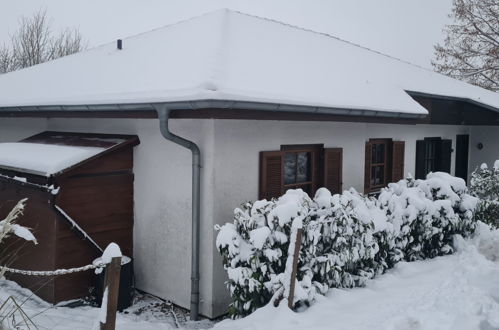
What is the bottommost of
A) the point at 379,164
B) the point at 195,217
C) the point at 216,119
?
the point at 195,217

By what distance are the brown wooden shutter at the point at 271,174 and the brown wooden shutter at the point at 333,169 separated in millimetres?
1162

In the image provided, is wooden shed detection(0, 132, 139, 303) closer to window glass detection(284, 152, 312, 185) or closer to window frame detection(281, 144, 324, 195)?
→ window glass detection(284, 152, 312, 185)

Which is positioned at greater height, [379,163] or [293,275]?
[379,163]

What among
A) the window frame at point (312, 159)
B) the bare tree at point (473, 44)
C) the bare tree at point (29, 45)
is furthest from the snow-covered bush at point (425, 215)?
the bare tree at point (29, 45)

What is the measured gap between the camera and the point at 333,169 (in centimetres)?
731

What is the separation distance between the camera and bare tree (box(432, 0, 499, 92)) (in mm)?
21859

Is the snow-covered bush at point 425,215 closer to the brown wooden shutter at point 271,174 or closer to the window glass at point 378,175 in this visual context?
the brown wooden shutter at point 271,174

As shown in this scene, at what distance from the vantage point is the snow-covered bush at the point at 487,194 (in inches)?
334

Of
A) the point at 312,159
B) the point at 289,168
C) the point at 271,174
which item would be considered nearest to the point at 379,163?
the point at 312,159

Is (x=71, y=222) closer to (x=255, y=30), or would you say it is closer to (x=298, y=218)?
(x=298, y=218)

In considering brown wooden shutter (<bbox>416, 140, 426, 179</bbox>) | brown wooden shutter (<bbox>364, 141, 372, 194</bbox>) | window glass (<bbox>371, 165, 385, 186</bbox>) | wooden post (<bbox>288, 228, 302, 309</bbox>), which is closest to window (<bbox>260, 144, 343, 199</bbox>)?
brown wooden shutter (<bbox>364, 141, 372, 194</bbox>)

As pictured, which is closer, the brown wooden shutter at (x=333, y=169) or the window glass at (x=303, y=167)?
the window glass at (x=303, y=167)

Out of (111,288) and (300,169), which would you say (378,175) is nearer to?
(300,169)

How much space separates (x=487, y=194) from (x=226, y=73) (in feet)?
22.9
